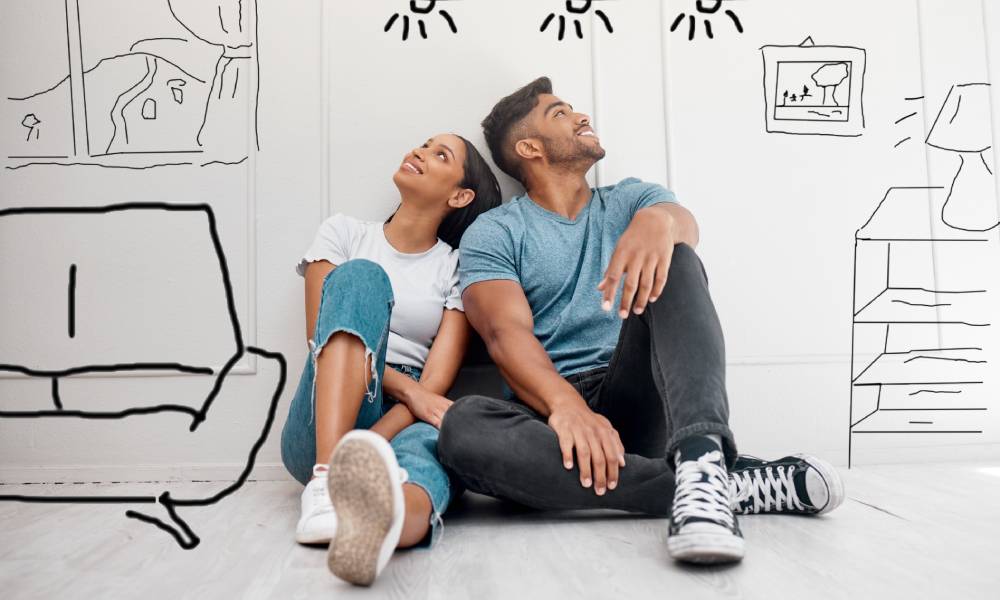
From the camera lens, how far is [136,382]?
1926 millimetres

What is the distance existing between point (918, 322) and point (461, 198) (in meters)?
1.38

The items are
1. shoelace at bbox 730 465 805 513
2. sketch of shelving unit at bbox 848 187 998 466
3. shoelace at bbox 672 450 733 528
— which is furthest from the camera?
sketch of shelving unit at bbox 848 187 998 466

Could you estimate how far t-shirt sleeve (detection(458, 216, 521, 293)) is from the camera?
1.61 m

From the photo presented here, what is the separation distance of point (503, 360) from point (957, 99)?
1.69 m

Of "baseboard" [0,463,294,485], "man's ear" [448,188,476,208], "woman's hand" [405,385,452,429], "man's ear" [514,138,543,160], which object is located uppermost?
"man's ear" [514,138,543,160]

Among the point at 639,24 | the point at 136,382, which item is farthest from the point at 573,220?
the point at 136,382

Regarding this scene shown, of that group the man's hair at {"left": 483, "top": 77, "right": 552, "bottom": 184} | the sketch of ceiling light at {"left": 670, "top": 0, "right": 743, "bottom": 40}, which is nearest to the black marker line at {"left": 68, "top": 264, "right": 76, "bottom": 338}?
the man's hair at {"left": 483, "top": 77, "right": 552, "bottom": 184}

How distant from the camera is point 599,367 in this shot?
1.54m

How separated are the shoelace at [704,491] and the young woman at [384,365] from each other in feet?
1.27

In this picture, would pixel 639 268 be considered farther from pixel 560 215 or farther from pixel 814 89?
pixel 814 89

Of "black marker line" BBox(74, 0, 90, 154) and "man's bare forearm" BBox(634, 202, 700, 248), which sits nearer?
"man's bare forearm" BBox(634, 202, 700, 248)

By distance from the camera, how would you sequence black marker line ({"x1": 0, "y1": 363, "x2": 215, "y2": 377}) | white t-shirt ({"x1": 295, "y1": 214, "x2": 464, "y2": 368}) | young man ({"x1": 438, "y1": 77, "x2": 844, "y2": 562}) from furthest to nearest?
black marker line ({"x1": 0, "y1": 363, "x2": 215, "y2": 377}) < white t-shirt ({"x1": 295, "y1": 214, "x2": 464, "y2": 368}) < young man ({"x1": 438, "y1": 77, "x2": 844, "y2": 562})

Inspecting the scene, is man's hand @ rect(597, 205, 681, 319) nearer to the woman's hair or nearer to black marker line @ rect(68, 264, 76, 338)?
the woman's hair

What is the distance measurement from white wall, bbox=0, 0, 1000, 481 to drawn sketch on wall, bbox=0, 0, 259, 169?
0.17ft
